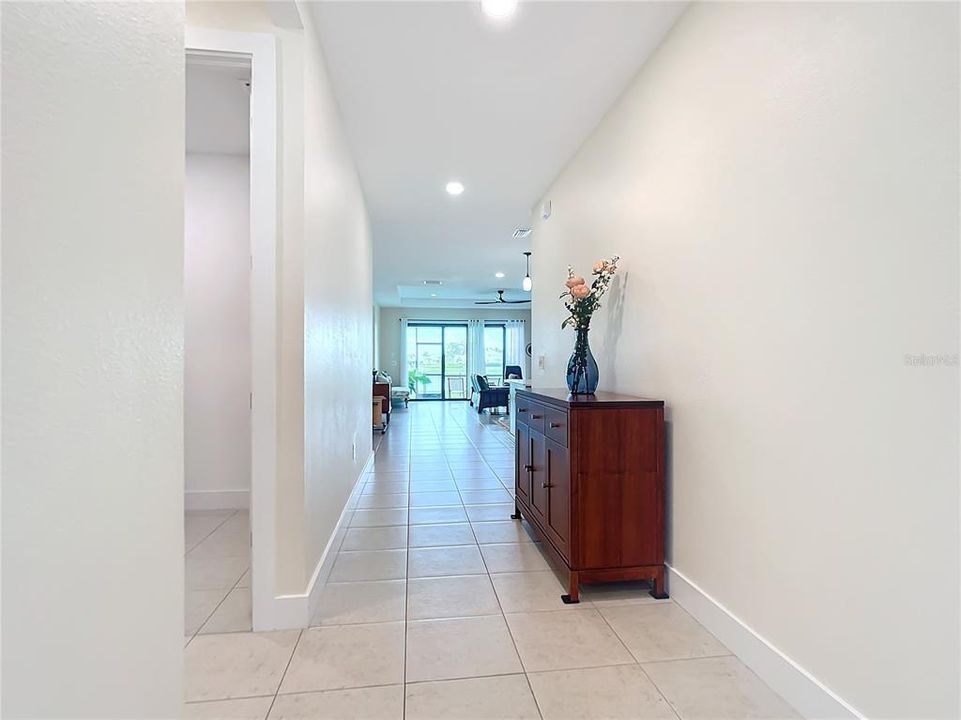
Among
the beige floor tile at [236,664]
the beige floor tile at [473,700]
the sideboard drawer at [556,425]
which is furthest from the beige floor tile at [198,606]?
the sideboard drawer at [556,425]

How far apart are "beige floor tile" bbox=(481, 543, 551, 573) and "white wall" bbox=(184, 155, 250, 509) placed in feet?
6.53

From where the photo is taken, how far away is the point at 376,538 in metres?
2.89

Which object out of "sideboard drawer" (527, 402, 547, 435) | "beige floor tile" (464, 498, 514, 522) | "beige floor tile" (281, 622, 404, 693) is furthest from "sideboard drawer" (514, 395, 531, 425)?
"beige floor tile" (281, 622, 404, 693)

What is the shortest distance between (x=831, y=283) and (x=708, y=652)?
51.7 inches

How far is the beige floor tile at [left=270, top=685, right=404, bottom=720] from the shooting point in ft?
4.66

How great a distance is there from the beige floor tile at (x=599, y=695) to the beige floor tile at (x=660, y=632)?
140 millimetres

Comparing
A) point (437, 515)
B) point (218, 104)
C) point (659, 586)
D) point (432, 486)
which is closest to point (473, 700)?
point (659, 586)

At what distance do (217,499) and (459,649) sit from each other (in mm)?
2569

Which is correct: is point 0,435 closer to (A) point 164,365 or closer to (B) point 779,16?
(A) point 164,365

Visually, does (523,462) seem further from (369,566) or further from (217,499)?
(217,499)

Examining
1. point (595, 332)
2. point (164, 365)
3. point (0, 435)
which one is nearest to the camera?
point (0, 435)

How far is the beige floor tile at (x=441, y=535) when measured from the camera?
9.26 ft

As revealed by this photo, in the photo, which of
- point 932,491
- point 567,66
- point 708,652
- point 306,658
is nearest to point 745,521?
point 708,652

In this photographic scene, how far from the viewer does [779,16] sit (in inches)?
59.8
